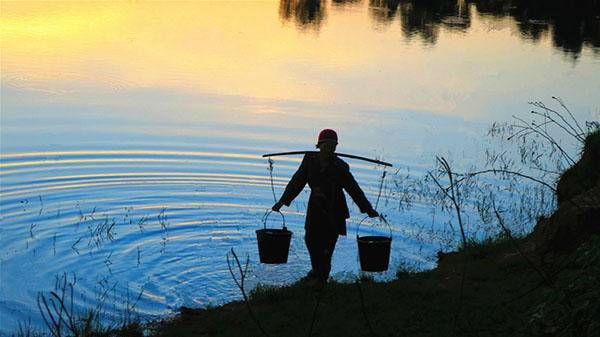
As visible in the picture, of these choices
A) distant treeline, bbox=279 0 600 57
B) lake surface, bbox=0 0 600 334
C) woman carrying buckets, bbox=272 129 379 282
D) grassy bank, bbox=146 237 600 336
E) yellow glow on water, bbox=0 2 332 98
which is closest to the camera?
grassy bank, bbox=146 237 600 336

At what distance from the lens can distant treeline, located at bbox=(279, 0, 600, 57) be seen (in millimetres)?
36469

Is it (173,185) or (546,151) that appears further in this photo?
(546,151)

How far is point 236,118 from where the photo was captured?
2112cm

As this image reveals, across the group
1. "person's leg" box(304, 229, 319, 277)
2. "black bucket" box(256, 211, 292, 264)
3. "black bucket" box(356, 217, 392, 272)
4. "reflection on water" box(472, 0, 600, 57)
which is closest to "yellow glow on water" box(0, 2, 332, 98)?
"reflection on water" box(472, 0, 600, 57)

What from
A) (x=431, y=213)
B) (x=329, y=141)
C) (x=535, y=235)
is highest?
(x=329, y=141)

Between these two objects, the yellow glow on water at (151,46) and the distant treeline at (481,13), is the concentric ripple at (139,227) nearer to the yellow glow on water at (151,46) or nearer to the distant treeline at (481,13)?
the yellow glow on water at (151,46)

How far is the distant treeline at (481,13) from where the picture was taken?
120 ft

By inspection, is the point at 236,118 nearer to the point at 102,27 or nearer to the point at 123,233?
the point at 123,233

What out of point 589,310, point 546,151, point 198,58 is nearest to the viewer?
point 589,310

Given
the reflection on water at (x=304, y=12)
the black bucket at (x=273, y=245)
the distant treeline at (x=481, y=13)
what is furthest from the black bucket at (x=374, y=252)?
the reflection on water at (x=304, y=12)

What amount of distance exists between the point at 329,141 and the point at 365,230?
189 inches

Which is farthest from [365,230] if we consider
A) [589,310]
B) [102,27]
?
[102,27]

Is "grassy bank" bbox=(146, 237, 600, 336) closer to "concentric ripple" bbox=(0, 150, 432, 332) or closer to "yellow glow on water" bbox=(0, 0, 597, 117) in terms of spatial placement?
"concentric ripple" bbox=(0, 150, 432, 332)

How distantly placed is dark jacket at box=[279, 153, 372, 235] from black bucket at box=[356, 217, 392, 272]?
0.34 m
